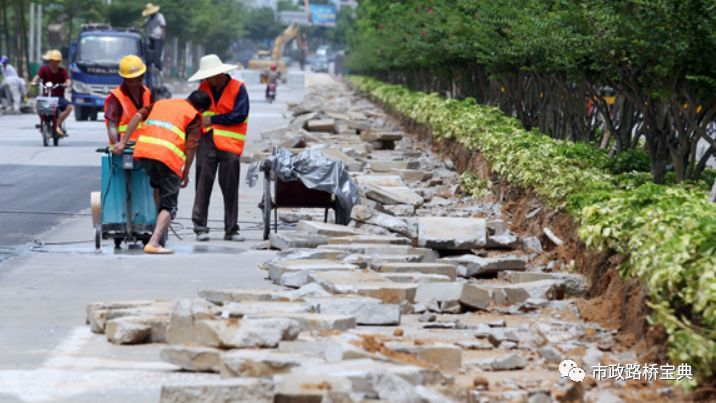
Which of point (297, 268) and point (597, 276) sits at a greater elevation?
point (597, 276)

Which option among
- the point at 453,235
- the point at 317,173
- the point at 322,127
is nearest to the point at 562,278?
the point at 453,235

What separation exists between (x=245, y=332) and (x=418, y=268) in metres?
3.91

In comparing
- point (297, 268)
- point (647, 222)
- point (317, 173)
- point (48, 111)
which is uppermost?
point (647, 222)

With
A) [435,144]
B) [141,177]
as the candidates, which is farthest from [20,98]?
[141,177]

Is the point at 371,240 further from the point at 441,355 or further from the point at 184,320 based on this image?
the point at 441,355

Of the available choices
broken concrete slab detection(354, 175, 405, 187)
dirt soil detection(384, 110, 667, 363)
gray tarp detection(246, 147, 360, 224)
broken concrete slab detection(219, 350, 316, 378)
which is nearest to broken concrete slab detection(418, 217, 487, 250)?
dirt soil detection(384, 110, 667, 363)

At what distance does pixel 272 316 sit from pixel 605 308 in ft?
7.92

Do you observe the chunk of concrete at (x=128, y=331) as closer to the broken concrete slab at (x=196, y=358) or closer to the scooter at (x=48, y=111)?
the broken concrete slab at (x=196, y=358)

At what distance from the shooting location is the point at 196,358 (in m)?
8.11

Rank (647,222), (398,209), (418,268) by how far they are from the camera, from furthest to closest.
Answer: (398,209) < (418,268) < (647,222)

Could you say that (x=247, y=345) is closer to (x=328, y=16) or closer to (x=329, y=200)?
(x=329, y=200)

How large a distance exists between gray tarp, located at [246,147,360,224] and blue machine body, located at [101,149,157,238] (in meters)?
1.47

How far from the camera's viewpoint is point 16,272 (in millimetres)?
12492

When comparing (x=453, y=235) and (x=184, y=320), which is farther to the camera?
(x=453, y=235)
